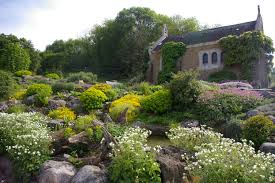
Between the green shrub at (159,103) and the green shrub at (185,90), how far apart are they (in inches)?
13.7

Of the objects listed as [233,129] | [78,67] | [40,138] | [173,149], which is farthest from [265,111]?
[78,67]

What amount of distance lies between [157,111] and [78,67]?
39116mm

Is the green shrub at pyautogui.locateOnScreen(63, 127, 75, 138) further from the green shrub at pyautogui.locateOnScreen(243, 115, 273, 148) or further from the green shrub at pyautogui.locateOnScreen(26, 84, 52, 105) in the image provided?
the green shrub at pyautogui.locateOnScreen(26, 84, 52, 105)

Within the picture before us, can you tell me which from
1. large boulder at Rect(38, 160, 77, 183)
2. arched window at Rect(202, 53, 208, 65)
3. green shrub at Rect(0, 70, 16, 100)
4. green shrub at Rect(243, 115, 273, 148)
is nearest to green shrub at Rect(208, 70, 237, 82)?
arched window at Rect(202, 53, 208, 65)

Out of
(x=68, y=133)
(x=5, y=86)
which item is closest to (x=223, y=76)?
(x=5, y=86)

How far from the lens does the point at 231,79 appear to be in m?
30.6

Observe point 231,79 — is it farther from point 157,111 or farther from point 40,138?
point 40,138

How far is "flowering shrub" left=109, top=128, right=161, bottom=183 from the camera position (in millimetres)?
7891

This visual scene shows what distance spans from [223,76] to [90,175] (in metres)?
24.5

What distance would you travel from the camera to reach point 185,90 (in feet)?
58.4

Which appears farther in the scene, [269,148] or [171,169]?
[269,148]

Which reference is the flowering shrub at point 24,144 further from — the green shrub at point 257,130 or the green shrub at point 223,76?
the green shrub at point 223,76

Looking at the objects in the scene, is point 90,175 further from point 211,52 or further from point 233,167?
point 211,52

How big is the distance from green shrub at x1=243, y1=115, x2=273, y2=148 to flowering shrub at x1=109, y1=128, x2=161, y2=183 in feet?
15.6
